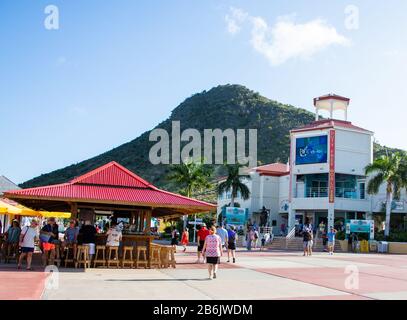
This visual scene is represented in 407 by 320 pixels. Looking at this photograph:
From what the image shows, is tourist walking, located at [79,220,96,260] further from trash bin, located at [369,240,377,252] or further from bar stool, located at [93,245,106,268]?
trash bin, located at [369,240,377,252]

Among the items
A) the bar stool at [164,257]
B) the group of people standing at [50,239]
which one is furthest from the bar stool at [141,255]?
the group of people standing at [50,239]

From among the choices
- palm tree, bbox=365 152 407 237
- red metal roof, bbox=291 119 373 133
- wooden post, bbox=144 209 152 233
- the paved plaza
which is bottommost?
the paved plaza

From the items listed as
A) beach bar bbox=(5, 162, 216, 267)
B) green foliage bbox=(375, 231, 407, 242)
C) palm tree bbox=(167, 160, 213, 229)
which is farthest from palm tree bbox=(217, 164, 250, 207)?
beach bar bbox=(5, 162, 216, 267)

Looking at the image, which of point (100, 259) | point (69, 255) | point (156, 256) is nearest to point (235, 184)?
point (156, 256)

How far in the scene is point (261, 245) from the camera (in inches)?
1614

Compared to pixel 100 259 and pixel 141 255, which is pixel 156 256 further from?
pixel 100 259

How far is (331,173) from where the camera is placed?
4441 cm

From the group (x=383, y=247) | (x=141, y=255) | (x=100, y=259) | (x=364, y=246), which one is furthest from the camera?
(x=364, y=246)

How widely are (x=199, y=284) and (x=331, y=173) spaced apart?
3299 centimetres

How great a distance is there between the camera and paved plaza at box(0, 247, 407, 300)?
1121cm

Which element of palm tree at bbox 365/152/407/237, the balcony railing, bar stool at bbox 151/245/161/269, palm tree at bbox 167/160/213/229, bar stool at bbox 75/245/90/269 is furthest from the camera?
palm tree at bbox 167/160/213/229

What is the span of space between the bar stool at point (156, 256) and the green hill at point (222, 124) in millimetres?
70468
